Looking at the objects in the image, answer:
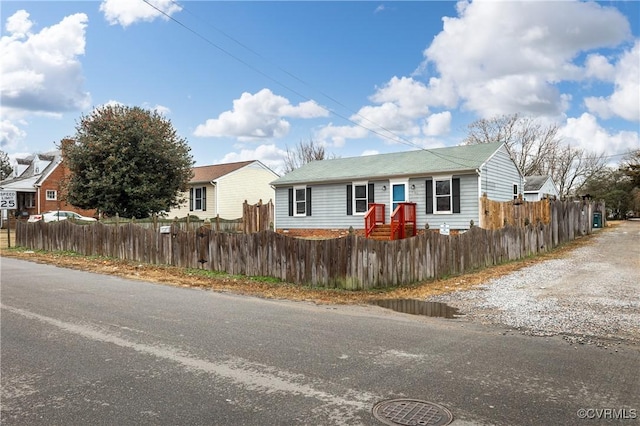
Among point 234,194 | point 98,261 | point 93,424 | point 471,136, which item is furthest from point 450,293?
point 471,136

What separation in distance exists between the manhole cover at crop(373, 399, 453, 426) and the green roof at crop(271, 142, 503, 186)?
17.0 metres

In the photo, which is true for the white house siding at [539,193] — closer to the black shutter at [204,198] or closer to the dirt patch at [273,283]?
the dirt patch at [273,283]

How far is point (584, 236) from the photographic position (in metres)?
23.2

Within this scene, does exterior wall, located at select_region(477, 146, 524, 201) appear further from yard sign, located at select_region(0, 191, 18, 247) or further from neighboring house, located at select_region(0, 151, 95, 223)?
neighboring house, located at select_region(0, 151, 95, 223)

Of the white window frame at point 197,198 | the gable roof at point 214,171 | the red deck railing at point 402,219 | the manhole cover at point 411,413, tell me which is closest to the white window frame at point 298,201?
the red deck railing at point 402,219

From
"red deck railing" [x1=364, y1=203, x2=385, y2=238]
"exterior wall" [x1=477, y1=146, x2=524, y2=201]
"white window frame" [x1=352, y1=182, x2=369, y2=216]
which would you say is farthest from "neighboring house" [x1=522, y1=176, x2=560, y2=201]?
"red deck railing" [x1=364, y1=203, x2=385, y2=238]

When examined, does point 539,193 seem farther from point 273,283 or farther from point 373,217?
point 273,283

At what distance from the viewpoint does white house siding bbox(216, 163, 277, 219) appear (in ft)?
115

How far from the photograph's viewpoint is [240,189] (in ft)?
119

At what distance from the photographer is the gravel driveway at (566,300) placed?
658 centimetres

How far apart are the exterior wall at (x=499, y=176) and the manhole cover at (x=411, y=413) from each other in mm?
17211

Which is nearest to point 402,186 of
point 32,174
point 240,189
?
point 240,189

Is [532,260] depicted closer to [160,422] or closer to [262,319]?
[262,319]

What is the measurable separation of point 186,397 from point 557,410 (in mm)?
3068
